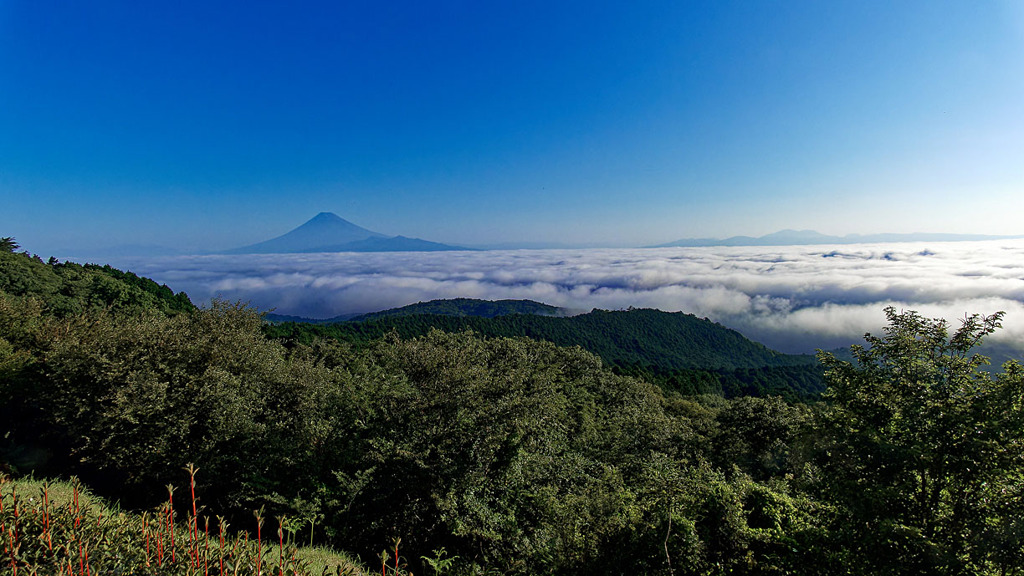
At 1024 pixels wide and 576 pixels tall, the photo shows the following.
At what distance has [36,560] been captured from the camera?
405 centimetres

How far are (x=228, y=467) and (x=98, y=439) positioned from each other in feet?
16.3

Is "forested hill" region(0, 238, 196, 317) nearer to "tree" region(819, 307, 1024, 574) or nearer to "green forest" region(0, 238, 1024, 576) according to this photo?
"green forest" region(0, 238, 1024, 576)

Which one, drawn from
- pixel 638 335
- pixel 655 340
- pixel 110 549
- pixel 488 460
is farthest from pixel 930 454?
pixel 655 340

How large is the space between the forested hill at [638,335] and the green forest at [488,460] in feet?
311

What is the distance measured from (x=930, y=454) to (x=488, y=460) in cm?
1155

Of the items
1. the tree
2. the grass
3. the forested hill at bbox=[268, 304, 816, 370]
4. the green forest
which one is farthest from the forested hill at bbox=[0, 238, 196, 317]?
the forested hill at bbox=[268, 304, 816, 370]

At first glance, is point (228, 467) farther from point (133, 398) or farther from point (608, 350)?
point (608, 350)

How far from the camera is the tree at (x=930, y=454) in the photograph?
7.68m

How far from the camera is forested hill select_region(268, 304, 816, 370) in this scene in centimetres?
12838

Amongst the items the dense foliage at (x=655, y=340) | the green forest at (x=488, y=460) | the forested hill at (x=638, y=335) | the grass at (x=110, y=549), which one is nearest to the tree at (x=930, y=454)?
the green forest at (x=488, y=460)

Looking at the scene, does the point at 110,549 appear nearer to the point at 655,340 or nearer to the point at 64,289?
the point at 64,289

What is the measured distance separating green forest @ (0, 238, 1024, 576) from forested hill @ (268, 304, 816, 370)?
94816 mm

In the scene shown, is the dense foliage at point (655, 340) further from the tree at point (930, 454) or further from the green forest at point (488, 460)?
the tree at point (930, 454)

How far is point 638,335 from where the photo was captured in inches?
6024
